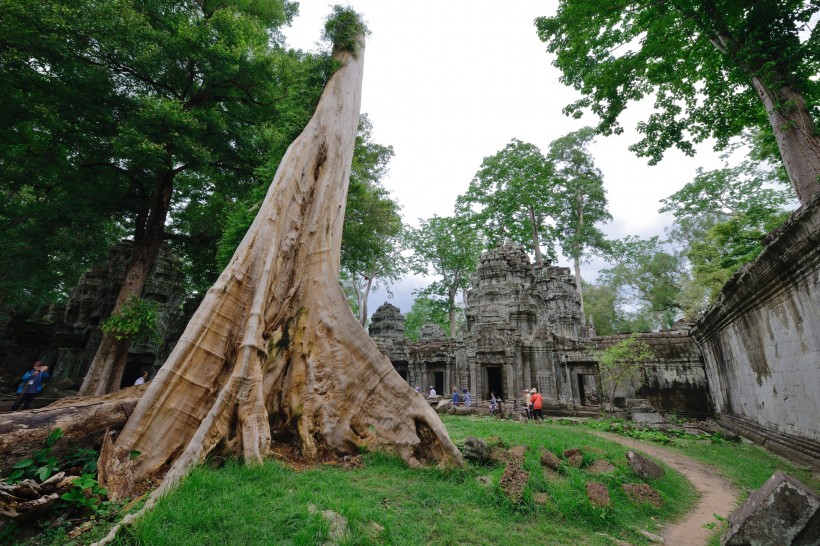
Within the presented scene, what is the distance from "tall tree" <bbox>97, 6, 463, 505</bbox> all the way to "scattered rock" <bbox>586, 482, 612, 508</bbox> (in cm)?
134

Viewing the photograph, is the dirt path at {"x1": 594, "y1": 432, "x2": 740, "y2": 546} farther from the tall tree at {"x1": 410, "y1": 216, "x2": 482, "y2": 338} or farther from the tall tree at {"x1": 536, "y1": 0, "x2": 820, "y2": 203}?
the tall tree at {"x1": 410, "y1": 216, "x2": 482, "y2": 338}

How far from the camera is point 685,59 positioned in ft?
22.9

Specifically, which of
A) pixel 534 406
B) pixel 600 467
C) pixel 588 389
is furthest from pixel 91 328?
pixel 588 389

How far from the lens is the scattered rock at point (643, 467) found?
4.30 meters

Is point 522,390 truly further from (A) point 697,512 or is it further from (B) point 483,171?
(B) point 483,171

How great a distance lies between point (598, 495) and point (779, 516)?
131cm

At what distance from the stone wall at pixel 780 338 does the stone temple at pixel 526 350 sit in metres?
3.89

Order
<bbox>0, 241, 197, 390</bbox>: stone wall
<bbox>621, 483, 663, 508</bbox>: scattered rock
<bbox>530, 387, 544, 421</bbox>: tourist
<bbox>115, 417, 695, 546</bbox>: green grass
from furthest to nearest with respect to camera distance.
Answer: <bbox>0, 241, 197, 390</bbox>: stone wall < <bbox>530, 387, 544, 421</bbox>: tourist < <bbox>621, 483, 663, 508</bbox>: scattered rock < <bbox>115, 417, 695, 546</bbox>: green grass

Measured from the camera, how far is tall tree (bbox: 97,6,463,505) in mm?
3270

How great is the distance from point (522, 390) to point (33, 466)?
1438 centimetres

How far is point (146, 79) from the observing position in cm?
899

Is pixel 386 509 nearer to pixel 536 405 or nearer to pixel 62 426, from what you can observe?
pixel 62 426

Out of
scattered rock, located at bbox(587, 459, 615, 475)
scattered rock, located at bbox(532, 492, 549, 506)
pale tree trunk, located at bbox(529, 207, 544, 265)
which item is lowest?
scattered rock, located at bbox(532, 492, 549, 506)

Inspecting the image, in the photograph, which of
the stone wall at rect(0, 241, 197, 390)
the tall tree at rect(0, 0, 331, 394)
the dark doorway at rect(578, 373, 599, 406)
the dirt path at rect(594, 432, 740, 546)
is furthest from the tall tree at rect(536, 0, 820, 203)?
the stone wall at rect(0, 241, 197, 390)
